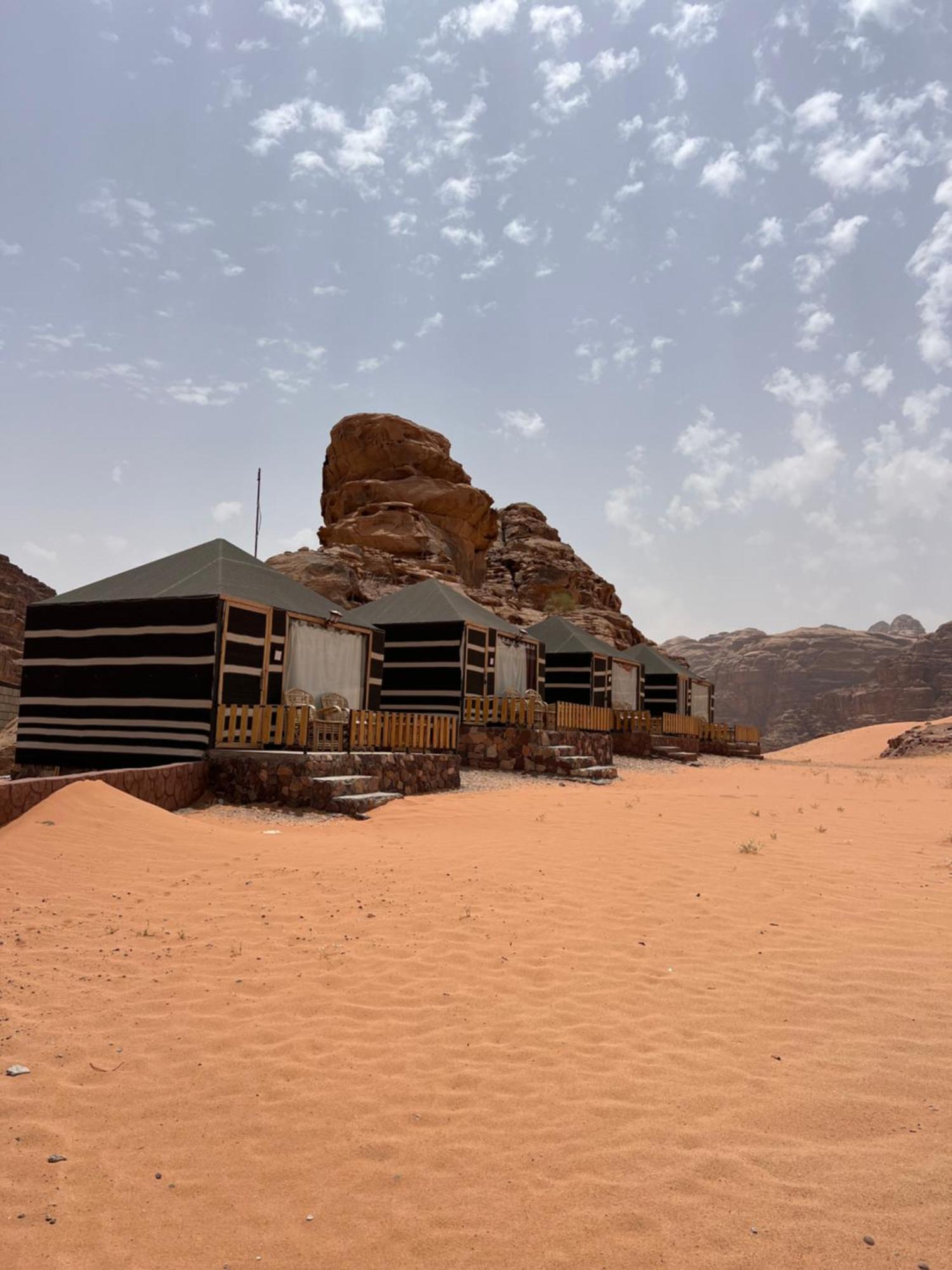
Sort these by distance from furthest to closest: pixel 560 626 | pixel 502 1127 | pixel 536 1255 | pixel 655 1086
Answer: pixel 560 626, pixel 655 1086, pixel 502 1127, pixel 536 1255

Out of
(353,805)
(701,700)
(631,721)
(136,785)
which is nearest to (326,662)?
(353,805)

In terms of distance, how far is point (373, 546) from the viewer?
167 ft

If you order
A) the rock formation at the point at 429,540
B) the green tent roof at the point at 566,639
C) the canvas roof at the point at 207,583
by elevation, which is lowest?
the canvas roof at the point at 207,583

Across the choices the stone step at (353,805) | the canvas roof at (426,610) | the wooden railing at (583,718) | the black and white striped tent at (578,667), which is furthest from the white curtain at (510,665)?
the stone step at (353,805)

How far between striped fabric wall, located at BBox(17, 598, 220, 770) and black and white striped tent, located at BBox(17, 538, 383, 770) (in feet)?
0.09

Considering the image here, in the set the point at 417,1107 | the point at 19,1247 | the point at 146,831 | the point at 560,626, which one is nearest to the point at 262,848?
the point at 146,831

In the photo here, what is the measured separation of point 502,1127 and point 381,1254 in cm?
96

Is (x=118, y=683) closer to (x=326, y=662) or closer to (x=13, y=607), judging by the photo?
(x=326, y=662)

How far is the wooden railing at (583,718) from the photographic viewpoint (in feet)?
85.4

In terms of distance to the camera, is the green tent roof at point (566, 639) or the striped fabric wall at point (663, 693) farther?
the striped fabric wall at point (663, 693)

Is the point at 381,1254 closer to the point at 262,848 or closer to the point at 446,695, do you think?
the point at 262,848

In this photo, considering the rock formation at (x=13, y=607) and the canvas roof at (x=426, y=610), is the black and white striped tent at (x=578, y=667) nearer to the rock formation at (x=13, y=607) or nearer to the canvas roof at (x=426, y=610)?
the canvas roof at (x=426, y=610)

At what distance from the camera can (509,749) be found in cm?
2245

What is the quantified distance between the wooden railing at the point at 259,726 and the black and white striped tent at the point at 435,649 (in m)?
8.33
